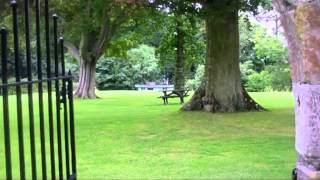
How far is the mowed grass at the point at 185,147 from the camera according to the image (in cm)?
820

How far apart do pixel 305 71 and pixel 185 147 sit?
6.31 m

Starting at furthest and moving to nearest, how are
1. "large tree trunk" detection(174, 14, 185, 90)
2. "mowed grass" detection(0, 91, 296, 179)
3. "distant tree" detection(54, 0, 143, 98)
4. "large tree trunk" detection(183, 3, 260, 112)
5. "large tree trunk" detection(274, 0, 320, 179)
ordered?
"large tree trunk" detection(174, 14, 185, 90) < "distant tree" detection(54, 0, 143, 98) < "large tree trunk" detection(183, 3, 260, 112) < "mowed grass" detection(0, 91, 296, 179) < "large tree trunk" detection(274, 0, 320, 179)

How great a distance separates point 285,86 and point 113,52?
12.6 meters

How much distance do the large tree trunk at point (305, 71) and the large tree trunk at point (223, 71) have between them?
42.8ft

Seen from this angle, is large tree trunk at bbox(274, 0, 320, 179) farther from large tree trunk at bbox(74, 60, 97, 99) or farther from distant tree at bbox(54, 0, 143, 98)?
large tree trunk at bbox(74, 60, 97, 99)

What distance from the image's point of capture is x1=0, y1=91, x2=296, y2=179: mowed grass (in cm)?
820

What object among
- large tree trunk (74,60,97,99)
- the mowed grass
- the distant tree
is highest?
the distant tree

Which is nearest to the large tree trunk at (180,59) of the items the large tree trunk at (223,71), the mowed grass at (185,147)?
the large tree trunk at (223,71)

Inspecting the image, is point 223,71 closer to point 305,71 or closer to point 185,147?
point 185,147

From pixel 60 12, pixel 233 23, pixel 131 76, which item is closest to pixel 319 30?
pixel 233 23

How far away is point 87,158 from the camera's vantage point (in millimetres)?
9609

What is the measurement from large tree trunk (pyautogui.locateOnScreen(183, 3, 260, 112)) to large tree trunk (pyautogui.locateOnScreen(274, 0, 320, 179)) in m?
13.0

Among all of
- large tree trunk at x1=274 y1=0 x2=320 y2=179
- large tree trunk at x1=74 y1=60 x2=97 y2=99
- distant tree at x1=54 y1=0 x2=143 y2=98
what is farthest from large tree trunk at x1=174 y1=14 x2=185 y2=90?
large tree trunk at x1=274 y1=0 x2=320 y2=179

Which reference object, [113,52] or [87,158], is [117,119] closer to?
[87,158]
